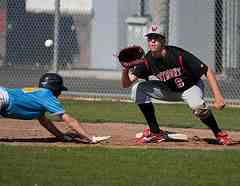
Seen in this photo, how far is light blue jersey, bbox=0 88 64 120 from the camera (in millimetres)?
9273

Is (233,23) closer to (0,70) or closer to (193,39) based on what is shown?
(193,39)

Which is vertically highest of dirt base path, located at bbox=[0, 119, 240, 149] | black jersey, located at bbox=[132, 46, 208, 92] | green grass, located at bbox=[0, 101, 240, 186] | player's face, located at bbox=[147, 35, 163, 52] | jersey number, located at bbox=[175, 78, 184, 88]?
player's face, located at bbox=[147, 35, 163, 52]

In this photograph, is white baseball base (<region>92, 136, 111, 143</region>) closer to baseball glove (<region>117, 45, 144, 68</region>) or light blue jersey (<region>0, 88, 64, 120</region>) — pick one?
light blue jersey (<region>0, 88, 64, 120</region>)

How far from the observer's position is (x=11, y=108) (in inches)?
366

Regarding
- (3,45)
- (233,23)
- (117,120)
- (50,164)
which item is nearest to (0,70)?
(3,45)

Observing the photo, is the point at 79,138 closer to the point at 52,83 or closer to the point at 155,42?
the point at 52,83

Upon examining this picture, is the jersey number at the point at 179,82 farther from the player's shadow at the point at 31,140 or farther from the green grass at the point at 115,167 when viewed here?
the player's shadow at the point at 31,140

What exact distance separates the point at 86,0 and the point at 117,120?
8.37 meters

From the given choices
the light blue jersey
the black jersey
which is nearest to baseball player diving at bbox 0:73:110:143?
the light blue jersey

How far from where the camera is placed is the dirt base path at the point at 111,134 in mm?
9547

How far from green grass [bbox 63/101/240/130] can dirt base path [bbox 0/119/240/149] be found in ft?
1.75

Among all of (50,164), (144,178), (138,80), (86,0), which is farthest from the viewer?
(86,0)

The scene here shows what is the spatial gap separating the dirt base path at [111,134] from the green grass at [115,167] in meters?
0.58

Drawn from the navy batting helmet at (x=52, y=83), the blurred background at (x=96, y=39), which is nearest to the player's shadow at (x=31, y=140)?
the navy batting helmet at (x=52, y=83)
